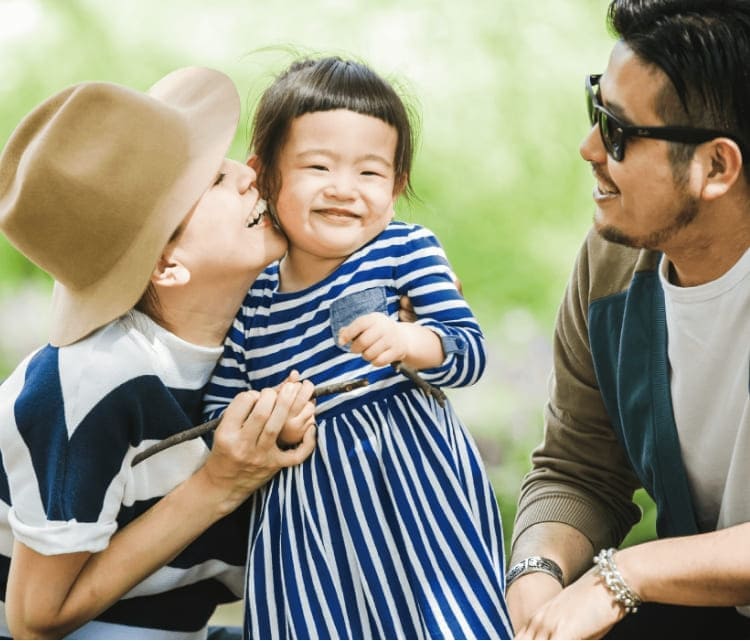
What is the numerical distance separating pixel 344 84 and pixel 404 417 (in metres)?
0.60

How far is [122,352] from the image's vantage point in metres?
1.82

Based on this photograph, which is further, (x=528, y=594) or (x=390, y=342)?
(x=528, y=594)

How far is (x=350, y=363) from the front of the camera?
1872 millimetres

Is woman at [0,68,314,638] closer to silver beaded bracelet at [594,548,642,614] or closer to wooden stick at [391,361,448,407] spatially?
wooden stick at [391,361,448,407]

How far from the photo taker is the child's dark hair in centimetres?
186

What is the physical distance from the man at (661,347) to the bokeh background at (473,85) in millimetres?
1035

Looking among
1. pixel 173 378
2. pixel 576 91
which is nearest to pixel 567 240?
pixel 576 91

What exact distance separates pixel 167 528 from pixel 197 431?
0.19 meters

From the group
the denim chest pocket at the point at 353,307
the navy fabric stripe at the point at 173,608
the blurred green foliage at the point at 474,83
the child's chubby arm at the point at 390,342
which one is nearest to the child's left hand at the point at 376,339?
the child's chubby arm at the point at 390,342

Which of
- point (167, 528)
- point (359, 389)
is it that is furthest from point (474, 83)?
point (167, 528)

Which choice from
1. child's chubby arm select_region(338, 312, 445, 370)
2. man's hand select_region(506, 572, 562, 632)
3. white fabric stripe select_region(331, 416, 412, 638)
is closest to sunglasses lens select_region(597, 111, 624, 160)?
child's chubby arm select_region(338, 312, 445, 370)

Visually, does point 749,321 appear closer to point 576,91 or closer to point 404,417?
point 404,417

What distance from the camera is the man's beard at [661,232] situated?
6.27 ft

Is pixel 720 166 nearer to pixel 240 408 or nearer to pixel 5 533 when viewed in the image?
pixel 240 408
